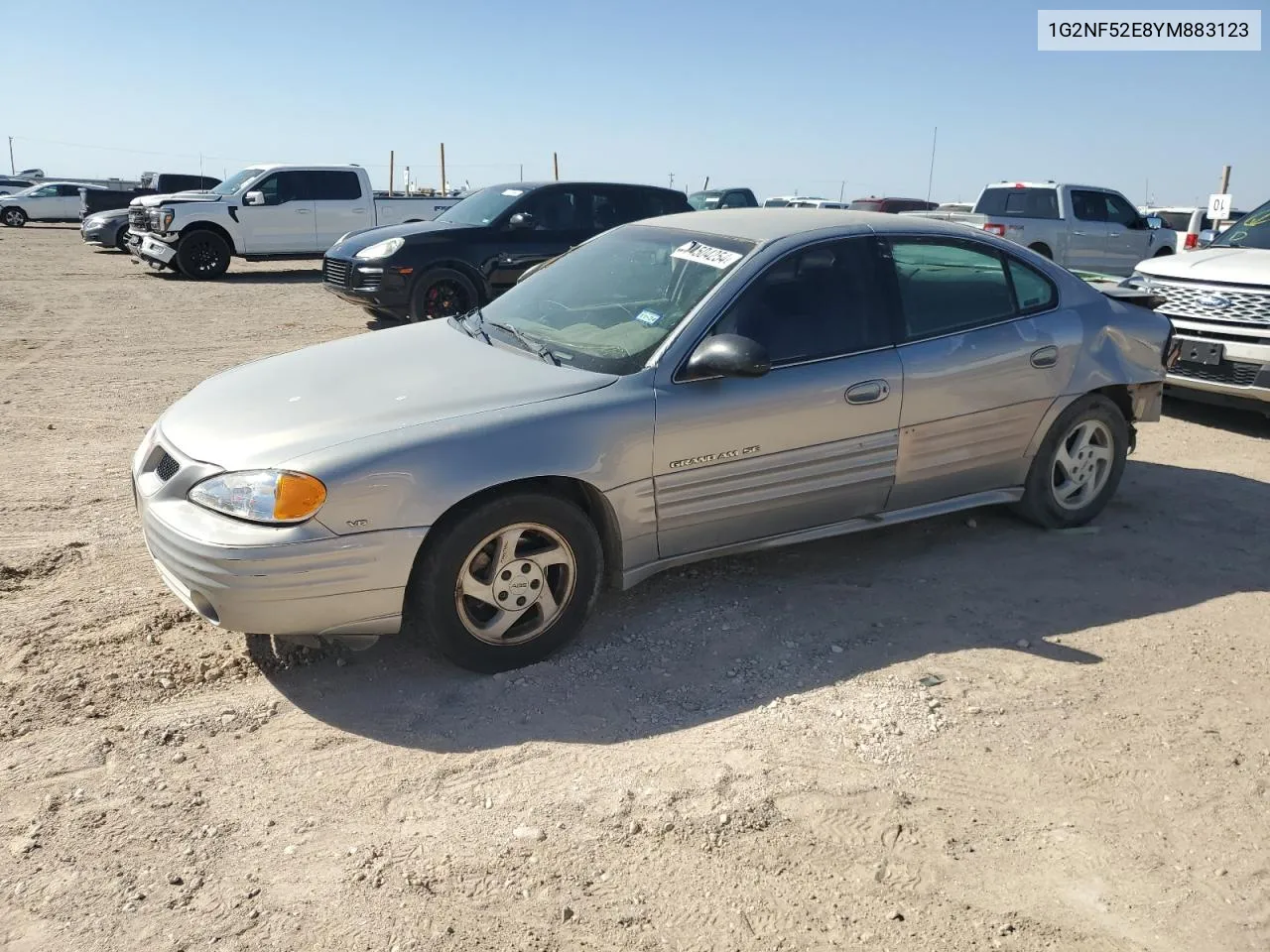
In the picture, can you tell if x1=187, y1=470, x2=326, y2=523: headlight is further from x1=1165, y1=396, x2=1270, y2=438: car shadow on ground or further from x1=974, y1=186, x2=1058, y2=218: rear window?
x1=974, y1=186, x2=1058, y2=218: rear window

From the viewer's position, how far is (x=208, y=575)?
336 cm

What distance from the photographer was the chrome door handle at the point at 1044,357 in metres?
4.92

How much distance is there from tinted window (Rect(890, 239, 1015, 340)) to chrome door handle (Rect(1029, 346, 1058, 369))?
232 mm

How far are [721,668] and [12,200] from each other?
1497 inches

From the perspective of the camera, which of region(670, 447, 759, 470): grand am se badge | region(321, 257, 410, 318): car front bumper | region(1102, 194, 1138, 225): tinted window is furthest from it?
region(1102, 194, 1138, 225): tinted window

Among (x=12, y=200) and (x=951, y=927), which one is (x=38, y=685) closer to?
(x=951, y=927)

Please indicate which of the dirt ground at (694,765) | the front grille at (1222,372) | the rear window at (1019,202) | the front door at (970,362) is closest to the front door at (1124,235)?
the rear window at (1019,202)

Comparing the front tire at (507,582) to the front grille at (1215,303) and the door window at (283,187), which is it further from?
the door window at (283,187)

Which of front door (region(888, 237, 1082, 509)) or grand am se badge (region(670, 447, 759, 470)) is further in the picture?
front door (region(888, 237, 1082, 509))

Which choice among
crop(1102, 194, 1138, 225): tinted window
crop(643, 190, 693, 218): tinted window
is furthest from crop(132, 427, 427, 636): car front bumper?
crop(1102, 194, 1138, 225): tinted window

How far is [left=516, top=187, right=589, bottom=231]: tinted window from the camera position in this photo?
12148 mm

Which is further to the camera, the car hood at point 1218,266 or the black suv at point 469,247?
the black suv at point 469,247

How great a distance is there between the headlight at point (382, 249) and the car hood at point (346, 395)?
7.21 meters

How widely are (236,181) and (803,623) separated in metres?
17.3
